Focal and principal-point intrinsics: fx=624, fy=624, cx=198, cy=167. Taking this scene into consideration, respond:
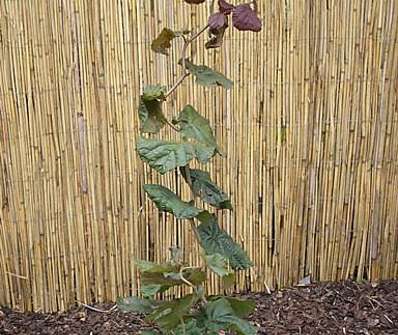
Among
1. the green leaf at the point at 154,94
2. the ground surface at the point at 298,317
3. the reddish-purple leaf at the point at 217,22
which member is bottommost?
the ground surface at the point at 298,317

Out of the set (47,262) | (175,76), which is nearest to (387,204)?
(175,76)

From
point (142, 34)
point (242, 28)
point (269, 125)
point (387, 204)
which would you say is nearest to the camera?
point (242, 28)

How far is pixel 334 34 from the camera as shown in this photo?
1.94 metres

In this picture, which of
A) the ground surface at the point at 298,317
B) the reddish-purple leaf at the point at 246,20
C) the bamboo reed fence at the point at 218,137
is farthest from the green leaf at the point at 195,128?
the ground surface at the point at 298,317

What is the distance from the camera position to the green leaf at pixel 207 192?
1.32m

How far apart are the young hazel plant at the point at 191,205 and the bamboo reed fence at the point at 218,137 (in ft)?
1.99

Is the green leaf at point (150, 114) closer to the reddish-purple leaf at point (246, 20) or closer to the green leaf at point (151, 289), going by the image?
the reddish-purple leaf at point (246, 20)

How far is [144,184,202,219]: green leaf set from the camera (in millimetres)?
1224

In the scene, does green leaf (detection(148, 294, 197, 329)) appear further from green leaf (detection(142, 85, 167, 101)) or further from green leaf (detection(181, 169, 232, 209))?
green leaf (detection(142, 85, 167, 101))

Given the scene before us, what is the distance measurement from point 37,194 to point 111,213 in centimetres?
24

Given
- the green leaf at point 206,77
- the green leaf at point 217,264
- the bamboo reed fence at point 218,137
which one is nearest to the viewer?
the green leaf at point 217,264

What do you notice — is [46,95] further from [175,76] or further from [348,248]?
[348,248]

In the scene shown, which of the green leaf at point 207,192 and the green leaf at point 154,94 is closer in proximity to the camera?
the green leaf at point 154,94

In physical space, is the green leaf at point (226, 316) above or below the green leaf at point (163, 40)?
below
